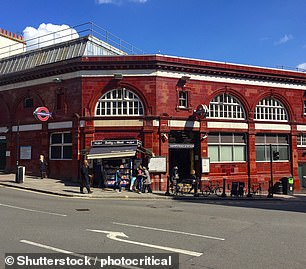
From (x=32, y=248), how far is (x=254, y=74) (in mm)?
23324

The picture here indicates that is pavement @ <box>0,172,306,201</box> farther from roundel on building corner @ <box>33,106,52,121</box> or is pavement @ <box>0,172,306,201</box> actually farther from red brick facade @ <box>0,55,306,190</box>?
roundel on building corner @ <box>33,106,52,121</box>

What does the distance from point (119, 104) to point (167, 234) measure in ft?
52.7

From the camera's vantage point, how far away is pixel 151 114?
76.1ft

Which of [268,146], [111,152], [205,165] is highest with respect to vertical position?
[268,146]

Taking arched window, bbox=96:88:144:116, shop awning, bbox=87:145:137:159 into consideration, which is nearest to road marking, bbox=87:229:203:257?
shop awning, bbox=87:145:137:159

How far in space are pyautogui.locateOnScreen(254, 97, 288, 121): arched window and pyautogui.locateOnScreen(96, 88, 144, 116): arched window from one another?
9954 mm

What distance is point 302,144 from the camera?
28.5 m

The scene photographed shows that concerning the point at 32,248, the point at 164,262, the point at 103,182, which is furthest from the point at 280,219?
the point at 103,182

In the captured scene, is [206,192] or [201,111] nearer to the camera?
[206,192]

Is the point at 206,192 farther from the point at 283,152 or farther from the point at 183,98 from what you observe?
the point at 283,152

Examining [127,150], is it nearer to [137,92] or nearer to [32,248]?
[137,92]

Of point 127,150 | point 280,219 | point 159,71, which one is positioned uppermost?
point 159,71

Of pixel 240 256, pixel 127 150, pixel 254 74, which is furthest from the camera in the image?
pixel 254 74

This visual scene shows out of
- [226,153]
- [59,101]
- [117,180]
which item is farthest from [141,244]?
[59,101]
